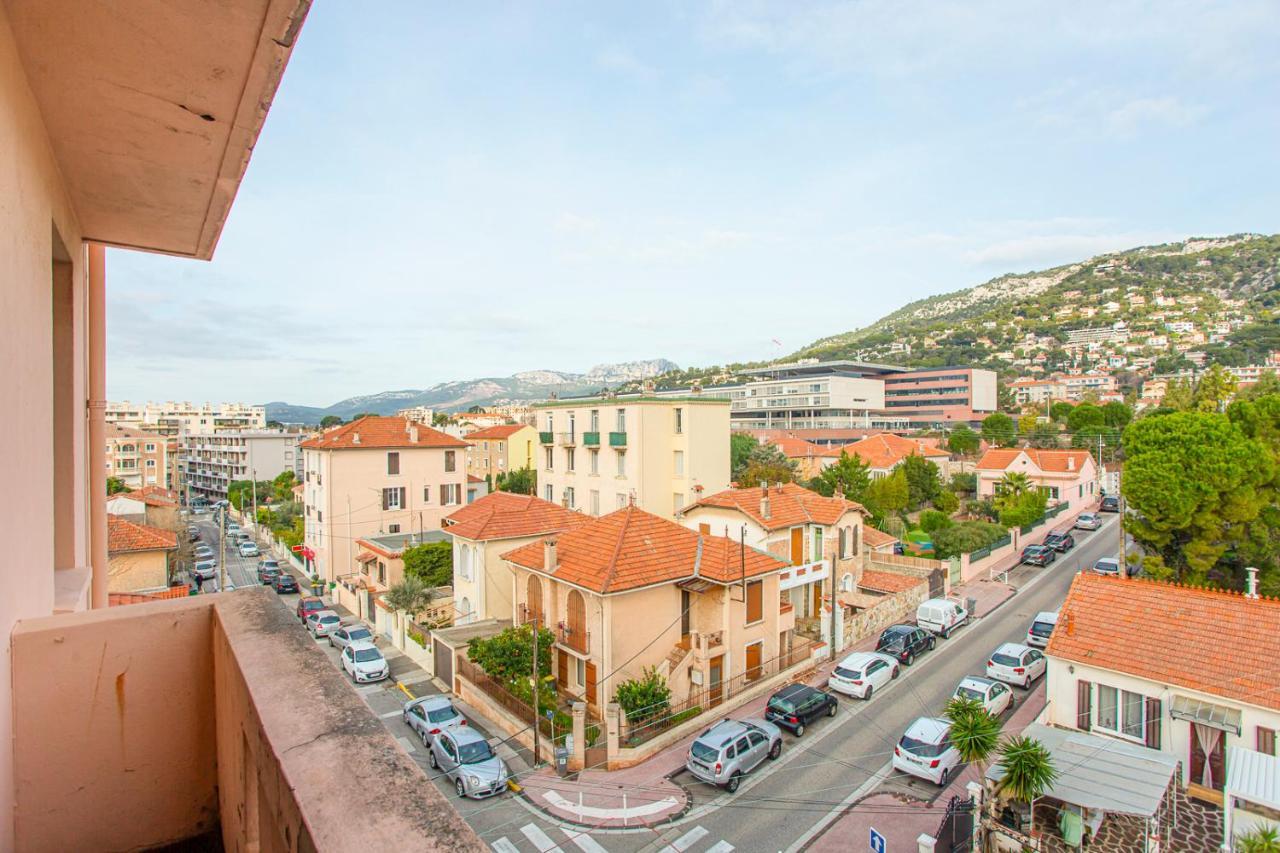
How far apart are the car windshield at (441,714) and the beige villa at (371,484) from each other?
18.0 m

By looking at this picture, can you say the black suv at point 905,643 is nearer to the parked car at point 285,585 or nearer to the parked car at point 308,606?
the parked car at point 308,606

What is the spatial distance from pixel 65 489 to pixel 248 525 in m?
58.7

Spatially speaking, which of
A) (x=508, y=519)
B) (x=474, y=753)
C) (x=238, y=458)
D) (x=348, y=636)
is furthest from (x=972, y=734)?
(x=238, y=458)

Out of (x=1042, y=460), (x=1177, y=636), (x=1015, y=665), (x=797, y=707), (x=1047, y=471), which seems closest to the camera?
(x=1177, y=636)

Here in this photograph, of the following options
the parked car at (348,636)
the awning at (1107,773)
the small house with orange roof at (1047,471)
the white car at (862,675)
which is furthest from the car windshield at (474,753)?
the small house with orange roof at (1047,471)

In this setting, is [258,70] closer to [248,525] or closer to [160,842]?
[160,842]

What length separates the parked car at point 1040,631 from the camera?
21609 millimetres

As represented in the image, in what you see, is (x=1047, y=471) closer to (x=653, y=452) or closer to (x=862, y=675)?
(x=653, y=452)

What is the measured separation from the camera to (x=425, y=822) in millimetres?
1481

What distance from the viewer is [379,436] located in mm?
35000

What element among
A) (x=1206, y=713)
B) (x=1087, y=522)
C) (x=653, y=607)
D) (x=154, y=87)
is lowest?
A: (x=1087, y=522)

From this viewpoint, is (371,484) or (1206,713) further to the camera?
(371,484)

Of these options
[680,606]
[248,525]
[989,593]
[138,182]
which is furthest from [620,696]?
[248,525]

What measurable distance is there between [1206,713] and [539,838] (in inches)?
526
